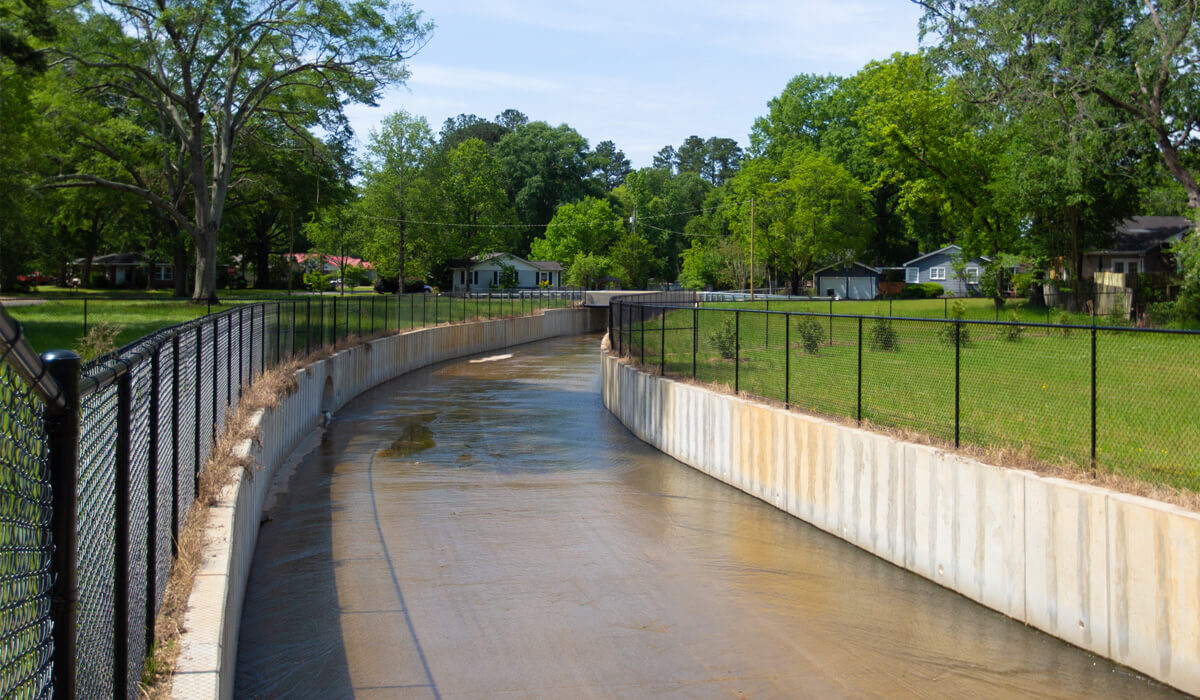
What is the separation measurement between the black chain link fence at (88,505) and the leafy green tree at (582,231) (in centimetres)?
9933

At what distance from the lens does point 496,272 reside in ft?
359

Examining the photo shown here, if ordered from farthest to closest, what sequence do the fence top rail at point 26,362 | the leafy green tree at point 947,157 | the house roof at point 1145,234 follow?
the house roof at point 1145,234 → the leafy green tree at point 947,157 → the fence top rail at point 26,362

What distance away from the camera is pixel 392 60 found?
46.2 metres

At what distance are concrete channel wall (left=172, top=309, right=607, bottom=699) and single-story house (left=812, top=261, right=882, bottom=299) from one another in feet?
176

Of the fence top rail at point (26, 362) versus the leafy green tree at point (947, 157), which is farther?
the leafy green tree at point (947, 157)

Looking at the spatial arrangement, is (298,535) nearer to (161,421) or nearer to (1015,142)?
(161,421)

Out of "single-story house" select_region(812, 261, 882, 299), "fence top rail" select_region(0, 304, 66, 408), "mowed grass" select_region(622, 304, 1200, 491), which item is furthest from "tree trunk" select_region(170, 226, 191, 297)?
"fence top rail" select_region(0, 304, 66, 408)

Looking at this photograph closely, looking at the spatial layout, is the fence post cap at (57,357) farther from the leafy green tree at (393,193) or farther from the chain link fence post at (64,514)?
the leafy green tree at (393,193)

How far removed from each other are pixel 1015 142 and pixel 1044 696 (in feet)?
142

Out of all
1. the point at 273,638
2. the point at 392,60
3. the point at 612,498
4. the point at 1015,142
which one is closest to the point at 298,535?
the point at 273,638

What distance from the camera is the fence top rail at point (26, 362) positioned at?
2381 mm

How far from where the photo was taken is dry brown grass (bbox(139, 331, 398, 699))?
5934mm

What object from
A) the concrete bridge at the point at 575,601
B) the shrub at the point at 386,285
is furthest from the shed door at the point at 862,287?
the concrete bridge at the point at 575,601

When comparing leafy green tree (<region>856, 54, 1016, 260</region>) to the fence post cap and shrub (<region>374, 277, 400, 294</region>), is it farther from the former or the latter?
the fence post cap
